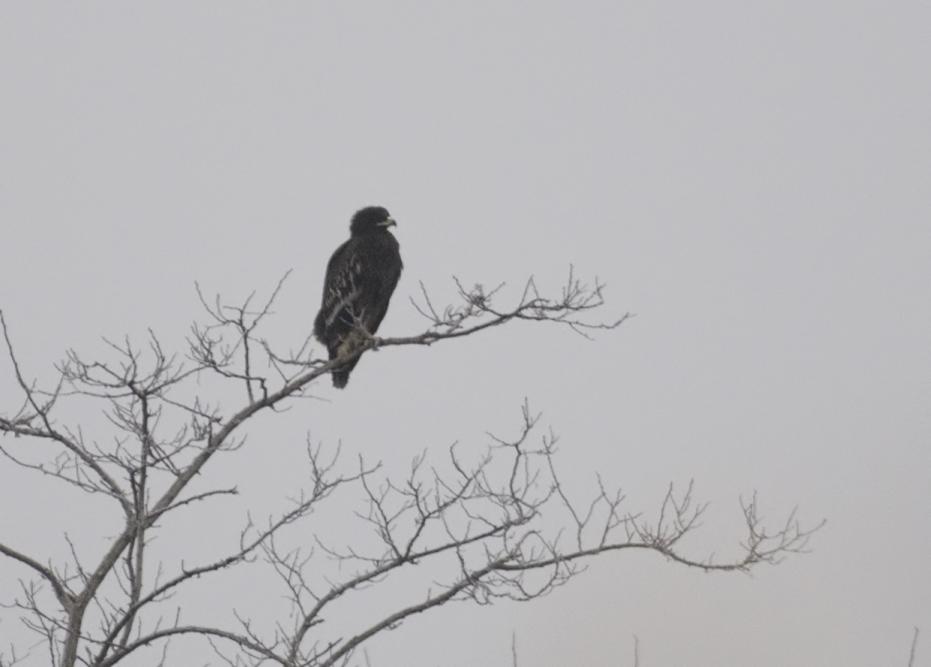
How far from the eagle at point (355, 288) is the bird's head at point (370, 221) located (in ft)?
0.34

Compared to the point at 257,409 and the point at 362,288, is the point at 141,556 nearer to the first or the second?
the point at 257,409

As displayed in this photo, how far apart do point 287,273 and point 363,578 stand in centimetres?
160

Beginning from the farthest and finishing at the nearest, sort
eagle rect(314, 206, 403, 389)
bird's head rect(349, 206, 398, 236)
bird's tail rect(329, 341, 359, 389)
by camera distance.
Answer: bird's head rect(349, 206, 398, 236) < eagle rect(314, 206, 403, 389) < bird's tail rect(329, 341, 359, 389)

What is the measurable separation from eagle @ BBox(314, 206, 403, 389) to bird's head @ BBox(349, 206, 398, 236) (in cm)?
10

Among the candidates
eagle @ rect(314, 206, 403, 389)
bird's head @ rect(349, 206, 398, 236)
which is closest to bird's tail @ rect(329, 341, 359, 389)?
eagle @ rect(314, 206, 403, 389)

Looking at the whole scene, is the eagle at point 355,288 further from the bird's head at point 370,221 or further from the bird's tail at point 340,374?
the bird's head at point 370,221

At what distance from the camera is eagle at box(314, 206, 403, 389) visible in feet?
32.1

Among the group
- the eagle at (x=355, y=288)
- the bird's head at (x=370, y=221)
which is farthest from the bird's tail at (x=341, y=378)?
the bird's head at (x=370, y=221)

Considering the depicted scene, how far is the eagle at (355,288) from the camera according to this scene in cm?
977

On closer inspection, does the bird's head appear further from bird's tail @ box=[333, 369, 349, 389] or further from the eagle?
bird's tail @ box=[333, 369, 349, 389]

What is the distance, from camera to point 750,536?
5.96 m

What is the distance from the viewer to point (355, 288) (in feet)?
32.4

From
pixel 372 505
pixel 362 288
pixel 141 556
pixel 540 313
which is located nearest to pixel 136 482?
pixel 141 556

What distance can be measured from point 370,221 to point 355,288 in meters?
0.96
